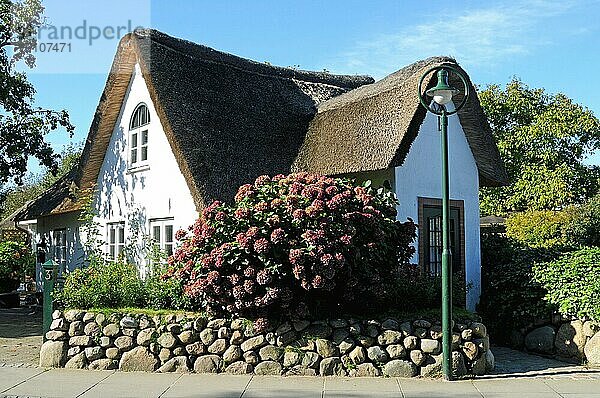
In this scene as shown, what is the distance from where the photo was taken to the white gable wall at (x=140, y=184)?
14516 mm

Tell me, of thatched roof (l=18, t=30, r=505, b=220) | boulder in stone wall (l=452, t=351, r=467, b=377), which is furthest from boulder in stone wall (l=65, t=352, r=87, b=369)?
boulder in stone wall (l=452, t=351, r=467, b=377)

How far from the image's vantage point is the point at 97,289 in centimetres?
1168

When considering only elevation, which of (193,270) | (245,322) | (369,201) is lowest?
(245,322)

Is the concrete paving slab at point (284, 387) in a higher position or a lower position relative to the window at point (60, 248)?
lower

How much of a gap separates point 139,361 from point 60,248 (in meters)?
11.2

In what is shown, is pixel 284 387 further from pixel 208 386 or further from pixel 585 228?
pixel 585 228

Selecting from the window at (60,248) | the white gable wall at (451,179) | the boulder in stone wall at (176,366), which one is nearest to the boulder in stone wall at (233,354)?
the boulder in stone wall at (176,366)

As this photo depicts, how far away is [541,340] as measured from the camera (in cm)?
1221

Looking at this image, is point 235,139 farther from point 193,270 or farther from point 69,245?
point 69,245

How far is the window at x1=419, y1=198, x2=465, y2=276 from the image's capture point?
1395 cm

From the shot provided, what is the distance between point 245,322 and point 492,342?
218 inches

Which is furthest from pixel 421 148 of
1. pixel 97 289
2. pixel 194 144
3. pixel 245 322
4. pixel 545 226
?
pixel 545 226

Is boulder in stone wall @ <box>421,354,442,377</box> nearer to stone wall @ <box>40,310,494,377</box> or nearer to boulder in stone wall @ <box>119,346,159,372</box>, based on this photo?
stone wall @ <box>40,310,494,377</box>

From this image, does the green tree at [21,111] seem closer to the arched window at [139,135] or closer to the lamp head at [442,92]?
the arched window at [139,135]
